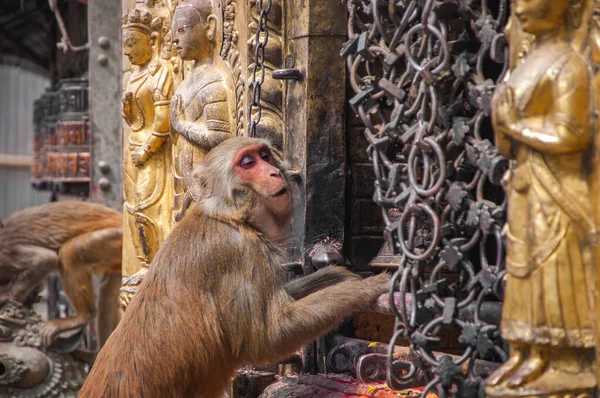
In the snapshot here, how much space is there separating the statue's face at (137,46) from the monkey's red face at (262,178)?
2.30 meters

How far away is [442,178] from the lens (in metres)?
3.00

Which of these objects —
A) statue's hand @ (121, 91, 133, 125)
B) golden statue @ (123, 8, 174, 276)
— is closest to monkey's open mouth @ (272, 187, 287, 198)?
golden statue @ (123, 8, 174, 276)

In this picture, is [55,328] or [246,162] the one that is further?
[55,328]

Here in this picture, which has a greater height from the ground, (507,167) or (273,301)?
(507,167)

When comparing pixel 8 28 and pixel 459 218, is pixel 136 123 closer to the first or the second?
pixel 459 218

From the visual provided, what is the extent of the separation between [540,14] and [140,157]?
13.0 ft

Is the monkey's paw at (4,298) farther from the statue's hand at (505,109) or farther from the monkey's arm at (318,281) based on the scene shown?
the statue's hand at (505,109)

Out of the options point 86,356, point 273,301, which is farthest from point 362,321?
point 86,356

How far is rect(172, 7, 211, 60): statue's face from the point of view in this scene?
505cm

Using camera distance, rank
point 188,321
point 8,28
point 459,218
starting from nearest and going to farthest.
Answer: point 459,218 → point 188,321 → point 8,28

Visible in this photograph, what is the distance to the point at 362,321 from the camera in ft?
14.9

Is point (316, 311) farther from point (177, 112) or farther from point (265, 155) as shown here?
point (177, 112)

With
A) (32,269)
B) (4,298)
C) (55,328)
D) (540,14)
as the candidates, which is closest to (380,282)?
(540,14)

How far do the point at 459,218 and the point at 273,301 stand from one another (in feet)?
3.83
